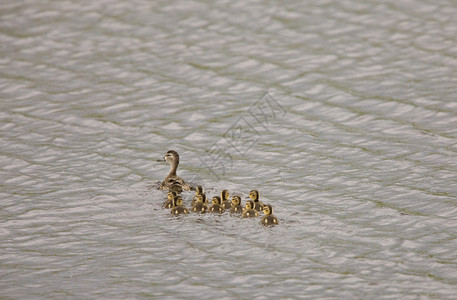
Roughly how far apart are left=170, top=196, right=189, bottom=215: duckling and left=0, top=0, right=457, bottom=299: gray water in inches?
4.5

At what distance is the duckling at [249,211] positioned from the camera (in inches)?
389

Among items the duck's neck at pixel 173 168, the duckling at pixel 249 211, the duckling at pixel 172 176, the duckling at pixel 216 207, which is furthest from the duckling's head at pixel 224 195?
the duck's neck at pixel 173 168

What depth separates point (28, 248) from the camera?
9516 millimetres

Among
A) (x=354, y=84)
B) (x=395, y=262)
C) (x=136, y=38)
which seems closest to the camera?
(x=395, y=262)

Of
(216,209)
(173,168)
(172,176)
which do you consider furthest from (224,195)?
(173,168)

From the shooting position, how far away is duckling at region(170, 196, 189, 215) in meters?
10.1

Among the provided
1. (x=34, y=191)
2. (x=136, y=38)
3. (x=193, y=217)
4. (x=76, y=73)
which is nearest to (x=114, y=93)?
(x=76, y=73)

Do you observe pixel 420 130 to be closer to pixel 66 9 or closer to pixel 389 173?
pixel 389 173

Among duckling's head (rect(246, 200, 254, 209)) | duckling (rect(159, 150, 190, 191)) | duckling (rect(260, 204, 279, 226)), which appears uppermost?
duckling (rect(159, 150, 190, 191))

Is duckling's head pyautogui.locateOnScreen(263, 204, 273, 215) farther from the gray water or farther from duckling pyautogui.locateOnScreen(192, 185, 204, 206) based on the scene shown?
duckling pyautogui.locateOnScreen(192, 185, 204, 206)

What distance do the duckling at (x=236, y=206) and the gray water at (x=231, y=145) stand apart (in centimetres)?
11

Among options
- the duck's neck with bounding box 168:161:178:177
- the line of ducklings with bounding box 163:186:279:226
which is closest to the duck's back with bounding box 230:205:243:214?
the line of ducklings with bounding box 163:186:279:226

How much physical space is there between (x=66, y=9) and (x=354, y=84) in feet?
23.0

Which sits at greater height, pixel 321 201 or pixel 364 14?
pixel 364 14
